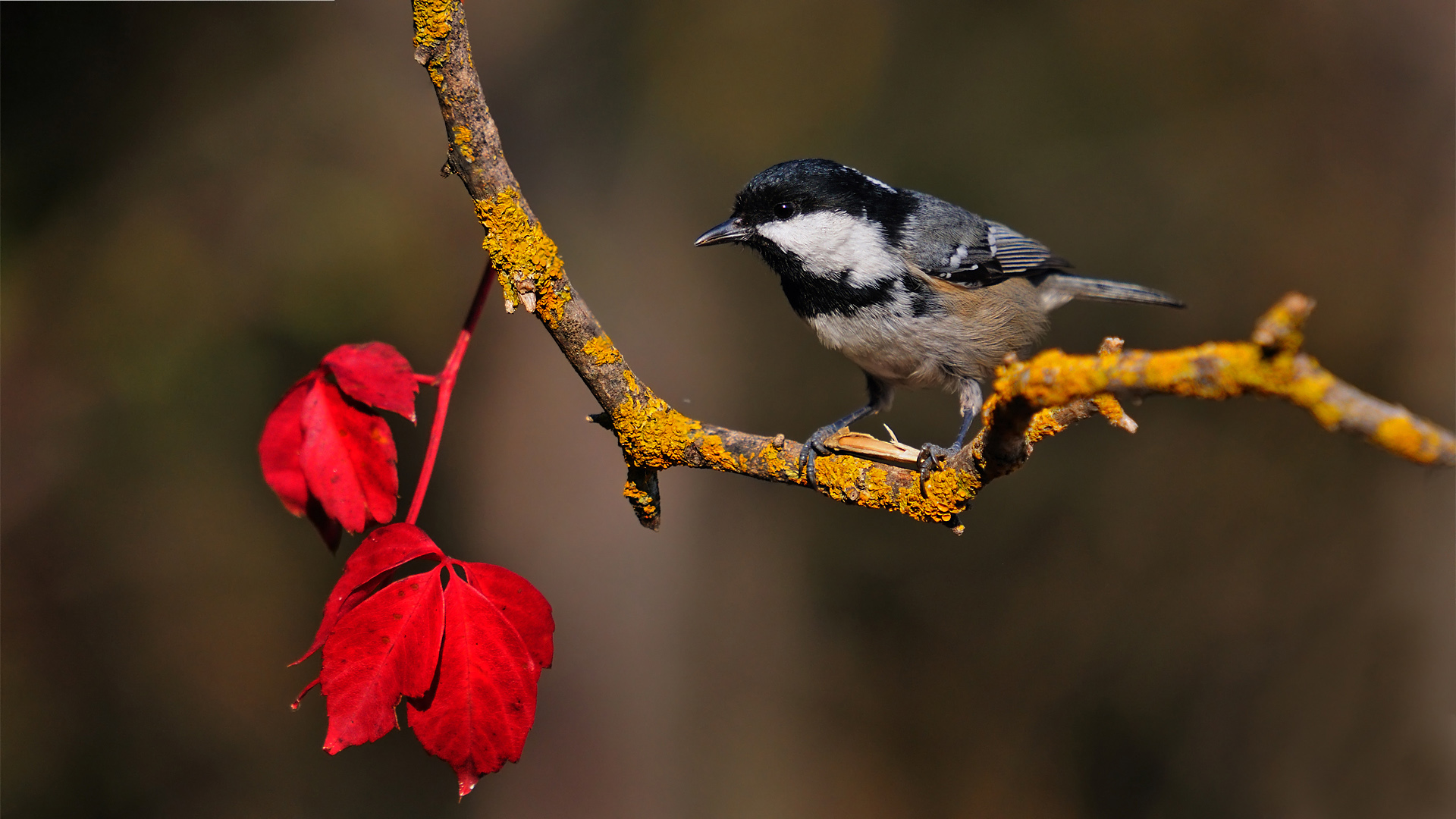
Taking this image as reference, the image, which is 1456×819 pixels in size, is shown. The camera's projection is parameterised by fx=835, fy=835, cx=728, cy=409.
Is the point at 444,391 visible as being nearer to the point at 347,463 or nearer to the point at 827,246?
the point at 347,463

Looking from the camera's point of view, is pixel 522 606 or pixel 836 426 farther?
pixel 836 426

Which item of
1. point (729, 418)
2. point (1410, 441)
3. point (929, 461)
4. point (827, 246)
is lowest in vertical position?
point (729, 418)

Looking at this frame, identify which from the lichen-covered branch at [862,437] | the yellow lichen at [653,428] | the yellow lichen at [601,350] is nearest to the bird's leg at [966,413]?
the lichen-covered branch at [862,437]

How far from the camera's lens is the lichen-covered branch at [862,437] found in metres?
0.80

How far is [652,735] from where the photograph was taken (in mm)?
4457

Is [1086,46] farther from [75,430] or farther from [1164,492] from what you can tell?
[75,430]

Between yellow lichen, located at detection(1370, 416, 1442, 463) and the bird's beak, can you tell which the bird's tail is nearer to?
the bird's beak

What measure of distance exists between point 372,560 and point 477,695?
0.26 m

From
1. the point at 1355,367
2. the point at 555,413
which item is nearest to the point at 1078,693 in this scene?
the point at 1355,367

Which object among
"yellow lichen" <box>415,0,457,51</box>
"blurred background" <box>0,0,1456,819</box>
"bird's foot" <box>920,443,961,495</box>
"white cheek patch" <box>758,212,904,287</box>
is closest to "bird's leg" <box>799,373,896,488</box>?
"bird's foot" <box>920,443,961,495</box>

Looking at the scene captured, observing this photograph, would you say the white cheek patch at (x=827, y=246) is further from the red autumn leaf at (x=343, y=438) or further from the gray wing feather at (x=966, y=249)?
the red autumn leaf at (x=343, y=438)

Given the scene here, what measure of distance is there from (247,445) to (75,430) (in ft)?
2.45

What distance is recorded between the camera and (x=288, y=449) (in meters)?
1.40

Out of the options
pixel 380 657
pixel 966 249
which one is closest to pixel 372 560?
pixel 380 657
